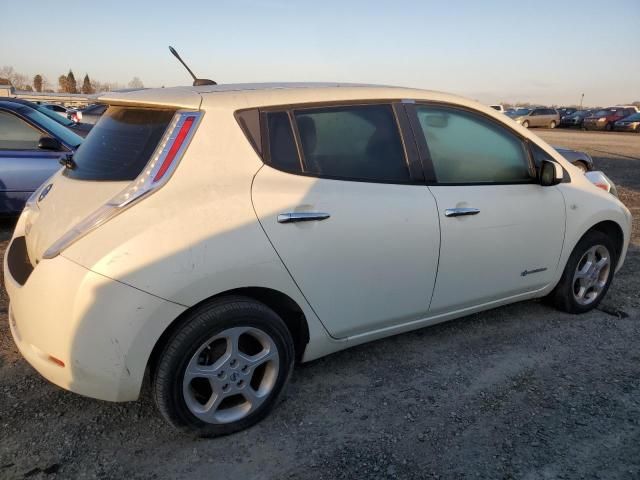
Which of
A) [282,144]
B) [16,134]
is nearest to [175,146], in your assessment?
[282,144]

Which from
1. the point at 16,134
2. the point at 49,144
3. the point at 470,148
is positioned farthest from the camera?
the point at 16,134

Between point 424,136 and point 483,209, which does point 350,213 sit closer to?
point 424,136

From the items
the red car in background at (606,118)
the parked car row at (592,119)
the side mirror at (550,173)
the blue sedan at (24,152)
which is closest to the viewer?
the side mirror at (550,173)

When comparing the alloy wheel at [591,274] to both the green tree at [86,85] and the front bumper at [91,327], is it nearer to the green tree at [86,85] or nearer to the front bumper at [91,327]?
the front bumper at [91,327]

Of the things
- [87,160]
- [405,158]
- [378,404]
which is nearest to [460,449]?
[378,404]

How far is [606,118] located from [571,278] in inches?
1326

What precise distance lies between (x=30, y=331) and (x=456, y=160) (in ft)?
8.23

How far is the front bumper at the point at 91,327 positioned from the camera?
7.27ft

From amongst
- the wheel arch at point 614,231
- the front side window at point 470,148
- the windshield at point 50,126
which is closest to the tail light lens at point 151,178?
the front side window at point 470,148

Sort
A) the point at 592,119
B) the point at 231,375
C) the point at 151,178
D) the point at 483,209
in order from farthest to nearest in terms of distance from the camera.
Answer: the point at 592,119 < the point at 483,209 < the point at 231,375 < the point at 151,178

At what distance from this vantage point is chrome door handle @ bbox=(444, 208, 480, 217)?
3109mm

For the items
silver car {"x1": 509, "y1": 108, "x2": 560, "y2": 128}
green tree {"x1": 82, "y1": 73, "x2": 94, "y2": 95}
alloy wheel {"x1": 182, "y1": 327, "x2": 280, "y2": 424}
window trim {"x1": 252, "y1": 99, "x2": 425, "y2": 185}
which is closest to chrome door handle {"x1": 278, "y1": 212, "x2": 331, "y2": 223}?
window trim {"x1": 252, "y1": 99, "x2": 425, "y2": 185}

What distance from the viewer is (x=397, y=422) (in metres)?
2.75

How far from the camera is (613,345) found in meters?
3.66
